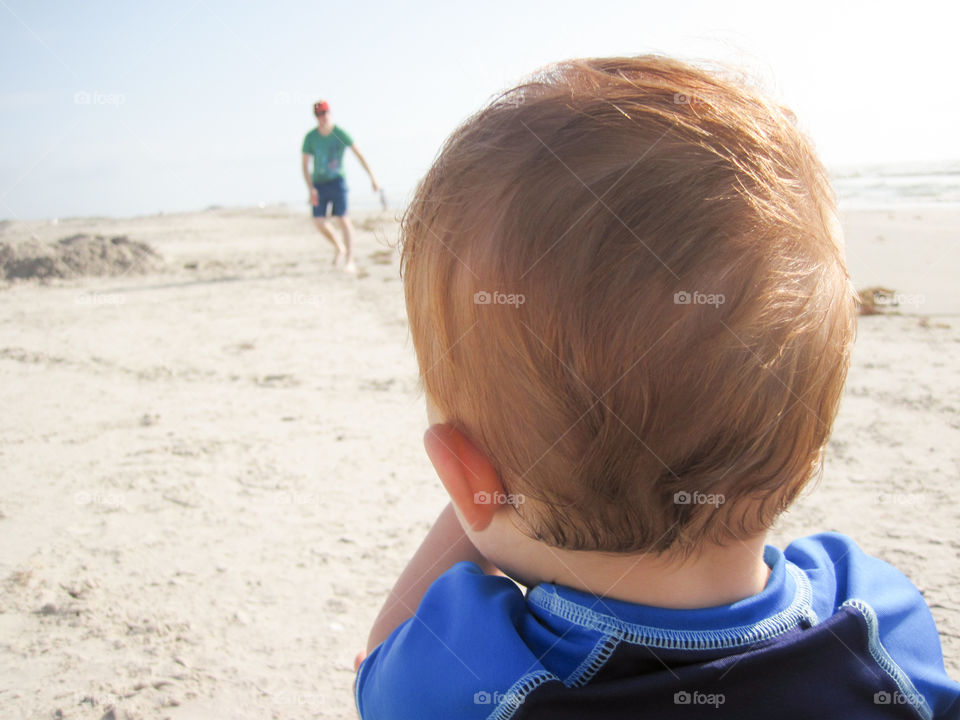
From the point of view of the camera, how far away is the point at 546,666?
2.89ft

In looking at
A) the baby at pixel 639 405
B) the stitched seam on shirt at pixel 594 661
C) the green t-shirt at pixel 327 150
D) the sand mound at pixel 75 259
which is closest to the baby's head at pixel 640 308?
the baby at pixel 639 405

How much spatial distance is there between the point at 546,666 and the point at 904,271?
21.0ft

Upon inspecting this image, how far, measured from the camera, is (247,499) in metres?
2.62

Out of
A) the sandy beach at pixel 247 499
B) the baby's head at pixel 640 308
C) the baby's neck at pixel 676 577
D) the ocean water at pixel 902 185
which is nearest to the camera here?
the baby's head at pixel 640 308

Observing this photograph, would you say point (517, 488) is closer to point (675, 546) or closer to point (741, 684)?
point (675, 546)

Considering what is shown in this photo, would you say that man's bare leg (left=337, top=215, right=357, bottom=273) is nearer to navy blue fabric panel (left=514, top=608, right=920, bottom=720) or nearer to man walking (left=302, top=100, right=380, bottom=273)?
man walking (left=302, top=100, right=380, bottom=273)

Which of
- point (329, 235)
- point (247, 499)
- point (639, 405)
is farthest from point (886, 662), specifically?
point (329, 235)

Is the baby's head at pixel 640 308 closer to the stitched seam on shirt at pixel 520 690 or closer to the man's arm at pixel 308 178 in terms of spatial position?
the stitched seam on shirt at pixel 520 690

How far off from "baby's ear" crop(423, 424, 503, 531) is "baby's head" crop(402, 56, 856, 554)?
0.02 metres

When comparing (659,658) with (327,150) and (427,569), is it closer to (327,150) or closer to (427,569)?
(427,569)

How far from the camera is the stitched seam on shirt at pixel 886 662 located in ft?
2.99

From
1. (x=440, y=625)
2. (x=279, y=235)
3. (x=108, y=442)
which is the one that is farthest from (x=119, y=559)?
(x=279, y=235)

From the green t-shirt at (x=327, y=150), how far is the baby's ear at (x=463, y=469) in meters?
7.29

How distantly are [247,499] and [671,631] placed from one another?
206 centimetres
